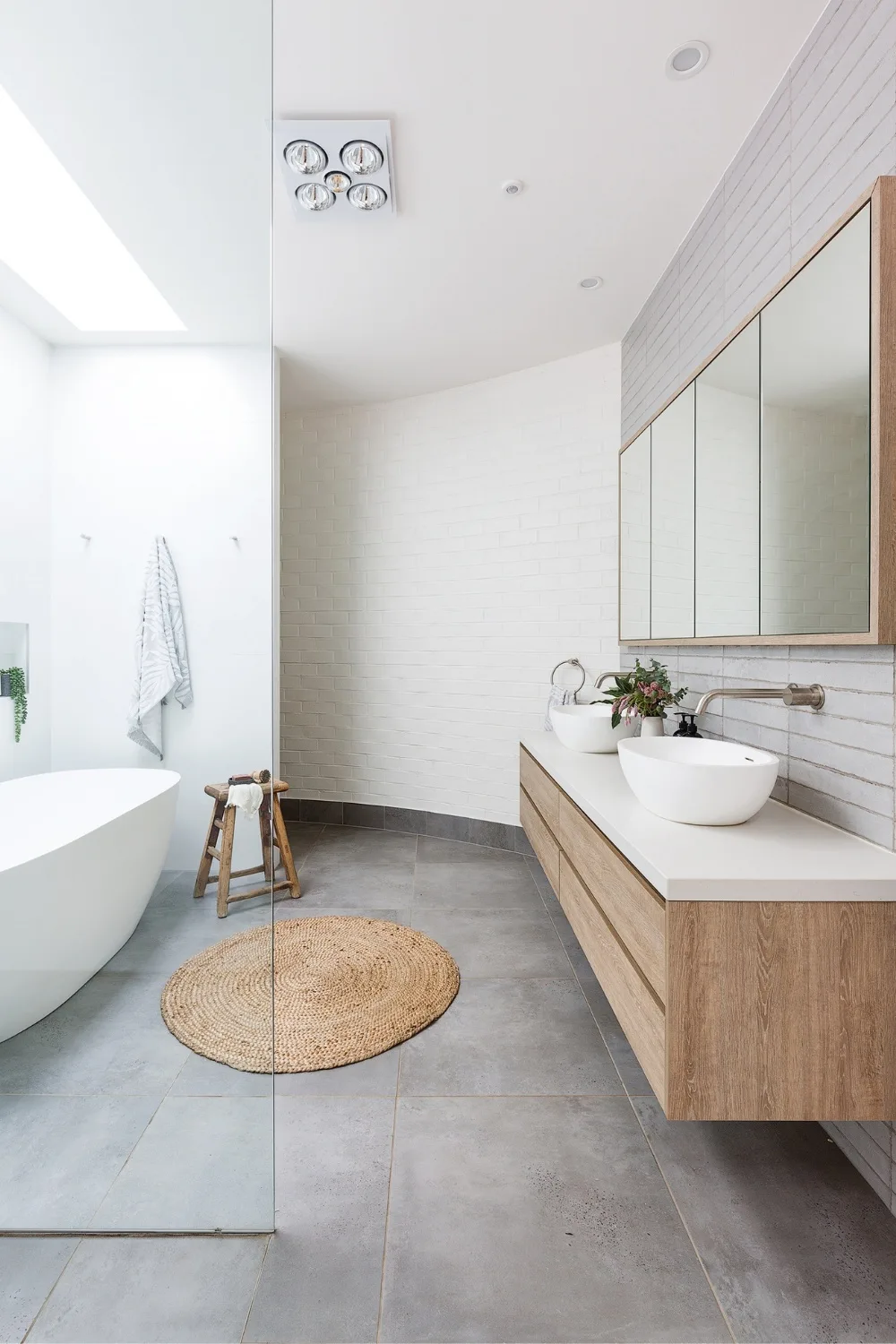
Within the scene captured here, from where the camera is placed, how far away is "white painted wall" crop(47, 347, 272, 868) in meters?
1.15

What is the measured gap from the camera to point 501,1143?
1.61 m

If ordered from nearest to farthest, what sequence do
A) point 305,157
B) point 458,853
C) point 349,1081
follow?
point 349,1081
point 305,157
point 458,853

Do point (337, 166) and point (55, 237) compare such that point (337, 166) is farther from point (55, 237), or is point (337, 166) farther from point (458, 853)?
point (458, 853)

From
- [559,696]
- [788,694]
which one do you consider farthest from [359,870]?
[788,694]

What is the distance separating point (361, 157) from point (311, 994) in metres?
2.67

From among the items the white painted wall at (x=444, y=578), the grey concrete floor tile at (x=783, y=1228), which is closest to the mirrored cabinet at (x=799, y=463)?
the white painted wall at (x=444, y=578)

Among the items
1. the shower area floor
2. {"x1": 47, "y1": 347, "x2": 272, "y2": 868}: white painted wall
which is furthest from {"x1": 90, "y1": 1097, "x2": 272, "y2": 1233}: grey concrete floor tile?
{"x1": 47, "y1": 347, "x2": 272, "y2": 868}: white painted wall

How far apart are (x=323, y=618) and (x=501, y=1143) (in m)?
3.31

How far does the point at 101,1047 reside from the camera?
1.17 meters

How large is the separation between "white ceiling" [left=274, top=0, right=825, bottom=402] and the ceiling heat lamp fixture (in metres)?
0.04

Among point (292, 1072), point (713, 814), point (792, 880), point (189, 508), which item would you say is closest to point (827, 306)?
point (713, 814)

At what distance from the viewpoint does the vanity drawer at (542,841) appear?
2.30 metres

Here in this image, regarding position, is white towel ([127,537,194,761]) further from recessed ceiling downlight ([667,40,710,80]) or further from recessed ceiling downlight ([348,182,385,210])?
recessed ceiling downlight ([667,40,710,80])

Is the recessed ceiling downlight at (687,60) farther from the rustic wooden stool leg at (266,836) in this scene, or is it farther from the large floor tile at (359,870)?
the large floor tile at (359,870)
